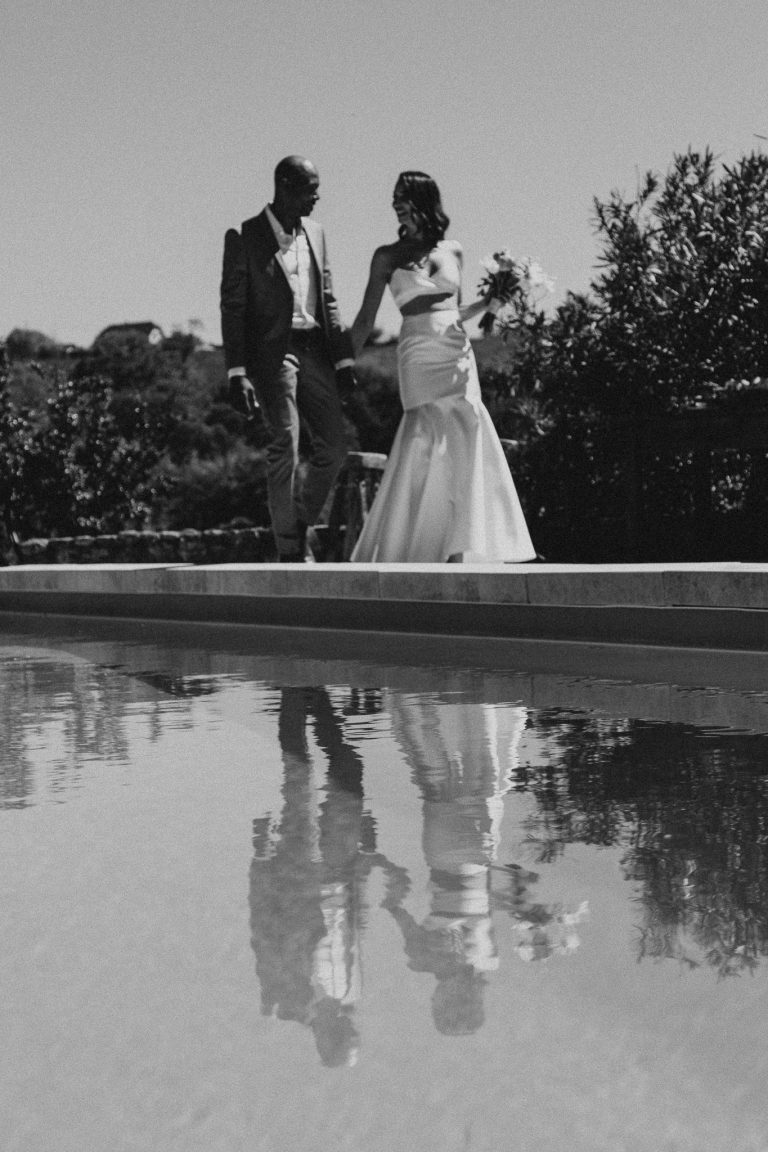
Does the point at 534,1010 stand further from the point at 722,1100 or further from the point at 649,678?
the point at 649,678

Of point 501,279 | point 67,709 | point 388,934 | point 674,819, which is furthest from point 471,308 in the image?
point 388,934

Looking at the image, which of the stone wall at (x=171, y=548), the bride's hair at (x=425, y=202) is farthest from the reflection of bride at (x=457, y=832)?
the stone wall at (x=171, y=548)

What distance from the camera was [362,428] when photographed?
65312mm

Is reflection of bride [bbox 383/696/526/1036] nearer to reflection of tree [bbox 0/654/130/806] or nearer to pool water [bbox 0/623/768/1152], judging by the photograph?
pool water [bbox 0/623/768/1152]

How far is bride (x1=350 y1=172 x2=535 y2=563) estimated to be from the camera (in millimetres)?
12531

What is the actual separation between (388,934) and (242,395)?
346 inches

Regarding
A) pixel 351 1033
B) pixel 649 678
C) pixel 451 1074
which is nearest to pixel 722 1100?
pixel 451 1074

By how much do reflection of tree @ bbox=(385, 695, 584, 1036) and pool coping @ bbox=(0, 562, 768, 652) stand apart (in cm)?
262

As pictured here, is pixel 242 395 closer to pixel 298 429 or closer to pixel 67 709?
pixel 298 429

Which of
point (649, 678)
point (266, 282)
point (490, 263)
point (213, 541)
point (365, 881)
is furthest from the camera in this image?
point (213, 541)

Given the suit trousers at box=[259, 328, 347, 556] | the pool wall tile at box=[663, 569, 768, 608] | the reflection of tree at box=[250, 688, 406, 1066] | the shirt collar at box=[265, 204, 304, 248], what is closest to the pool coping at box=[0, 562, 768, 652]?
the pool wall tile at box=[663, 569, 768, 608]

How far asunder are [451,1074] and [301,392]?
10041 mm

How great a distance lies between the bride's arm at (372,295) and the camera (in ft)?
41.0

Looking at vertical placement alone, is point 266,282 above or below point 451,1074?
above
